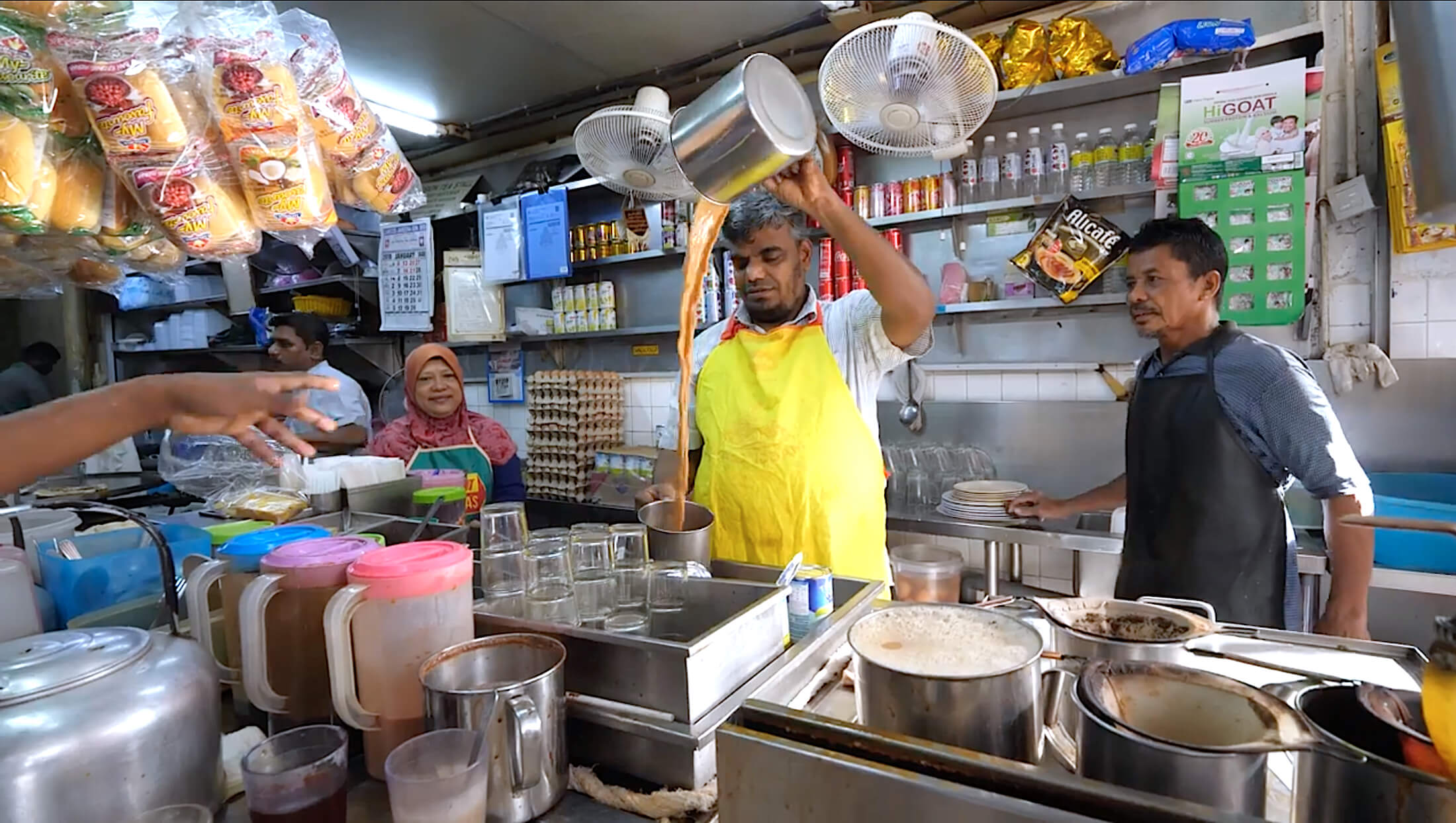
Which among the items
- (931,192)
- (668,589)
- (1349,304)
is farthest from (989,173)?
(668,589)

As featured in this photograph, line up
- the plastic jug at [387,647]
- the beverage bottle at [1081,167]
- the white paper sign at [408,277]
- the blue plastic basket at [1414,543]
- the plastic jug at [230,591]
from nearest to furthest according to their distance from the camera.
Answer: the plastic jug at [387,647], the plastic jug at [230,591], the blue plastic basket at [1414,543], the beverage bottle at [1081,167], the white paper sign at [408,277]

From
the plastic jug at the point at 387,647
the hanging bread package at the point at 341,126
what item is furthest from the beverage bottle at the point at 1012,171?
the plastic jug at the point at 387,647

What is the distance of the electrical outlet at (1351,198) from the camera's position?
2.60 meters

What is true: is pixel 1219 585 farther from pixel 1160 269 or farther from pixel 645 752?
pixel 645 752

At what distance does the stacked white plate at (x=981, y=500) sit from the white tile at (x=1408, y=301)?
152cm

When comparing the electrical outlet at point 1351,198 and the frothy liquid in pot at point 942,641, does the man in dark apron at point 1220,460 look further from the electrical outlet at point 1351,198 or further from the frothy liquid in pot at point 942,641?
the frothy liquid in pot at point 942,641

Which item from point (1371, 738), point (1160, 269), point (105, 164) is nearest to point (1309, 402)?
point (1160, 269)

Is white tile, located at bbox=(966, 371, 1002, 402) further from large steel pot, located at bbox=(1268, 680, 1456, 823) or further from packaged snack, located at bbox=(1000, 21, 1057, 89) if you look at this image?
large steel pot, located at bbox=(1268, 680, 1456, 823)

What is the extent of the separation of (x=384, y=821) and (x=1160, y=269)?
2.29 meters

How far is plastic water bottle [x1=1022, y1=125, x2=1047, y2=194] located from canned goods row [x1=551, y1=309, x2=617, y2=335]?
2.43 metres

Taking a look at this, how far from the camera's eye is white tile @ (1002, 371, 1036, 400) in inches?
130

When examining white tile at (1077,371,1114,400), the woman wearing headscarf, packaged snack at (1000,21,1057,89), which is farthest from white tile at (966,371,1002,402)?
the woman wearing headscarf

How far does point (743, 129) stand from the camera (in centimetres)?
122

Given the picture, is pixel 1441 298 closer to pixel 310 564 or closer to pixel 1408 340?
pixel 1408 340
